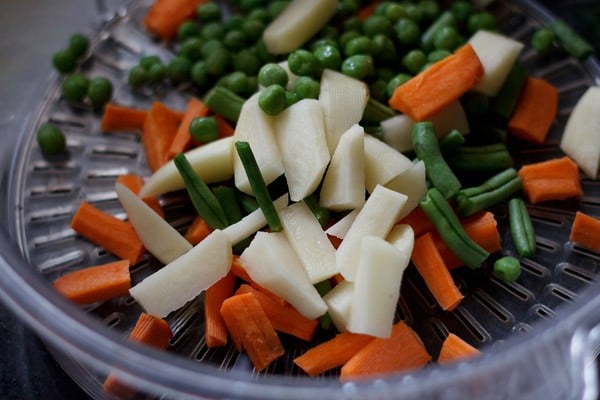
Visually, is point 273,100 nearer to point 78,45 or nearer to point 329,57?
point 329,57

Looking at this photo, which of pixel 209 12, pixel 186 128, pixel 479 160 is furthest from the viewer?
pixel 209 12

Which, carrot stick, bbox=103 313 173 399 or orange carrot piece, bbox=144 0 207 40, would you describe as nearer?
carrot stick, bbox=103 313 173 399

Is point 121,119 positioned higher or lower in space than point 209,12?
lower

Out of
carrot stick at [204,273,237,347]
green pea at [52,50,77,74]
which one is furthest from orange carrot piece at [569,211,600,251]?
green pea at [52,50,77,74]

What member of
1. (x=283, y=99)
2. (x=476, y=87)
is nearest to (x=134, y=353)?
(x=283, y=99)

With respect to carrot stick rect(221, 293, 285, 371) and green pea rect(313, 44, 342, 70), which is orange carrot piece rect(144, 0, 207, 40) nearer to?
green pea rect(313, 44, 342, 70)

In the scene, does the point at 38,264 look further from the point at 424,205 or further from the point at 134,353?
the point at 424,205

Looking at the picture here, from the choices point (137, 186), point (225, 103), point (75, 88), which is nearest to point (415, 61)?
point (225, 103)
